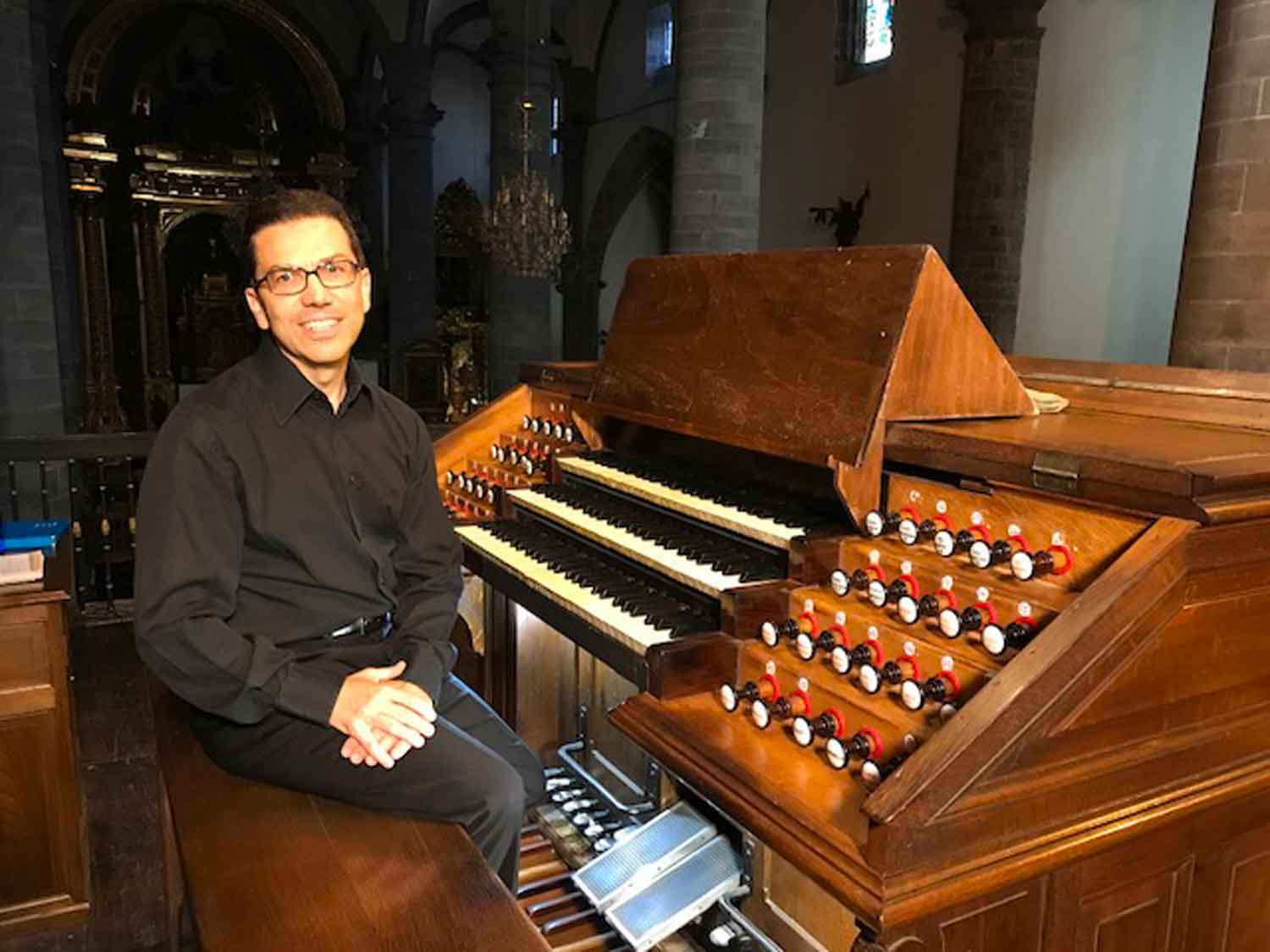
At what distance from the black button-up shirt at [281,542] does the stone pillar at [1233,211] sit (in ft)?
13.6

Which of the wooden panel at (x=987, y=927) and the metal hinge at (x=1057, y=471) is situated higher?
the metal hinge at (x=1057, y=471)

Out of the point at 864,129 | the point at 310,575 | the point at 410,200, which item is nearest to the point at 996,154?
the point at 864,129

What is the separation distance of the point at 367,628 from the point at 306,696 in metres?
0.38

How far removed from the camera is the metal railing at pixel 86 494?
5.23m

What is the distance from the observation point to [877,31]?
41.8ft

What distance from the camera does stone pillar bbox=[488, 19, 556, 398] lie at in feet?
37.6

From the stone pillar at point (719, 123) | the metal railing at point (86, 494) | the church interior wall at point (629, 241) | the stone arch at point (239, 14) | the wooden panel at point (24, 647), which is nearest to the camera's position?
the wooden panel at point (24, 647)

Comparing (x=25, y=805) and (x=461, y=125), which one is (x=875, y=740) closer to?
(x=25, y=805)

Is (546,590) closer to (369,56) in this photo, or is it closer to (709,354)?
(709,354)

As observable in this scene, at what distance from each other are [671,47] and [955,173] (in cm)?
754

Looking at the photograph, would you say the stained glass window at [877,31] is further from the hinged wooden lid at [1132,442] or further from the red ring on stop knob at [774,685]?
the red ring on stop knob at [774,685]

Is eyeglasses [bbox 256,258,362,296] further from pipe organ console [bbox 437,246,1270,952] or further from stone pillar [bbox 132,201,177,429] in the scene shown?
stone pillar [bbox 132,201,177,429]

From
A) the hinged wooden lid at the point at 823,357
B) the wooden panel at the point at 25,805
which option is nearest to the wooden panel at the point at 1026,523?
the hinged wooden lid at the point at 823,357

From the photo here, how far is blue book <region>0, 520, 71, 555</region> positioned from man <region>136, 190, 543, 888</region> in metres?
1.35
